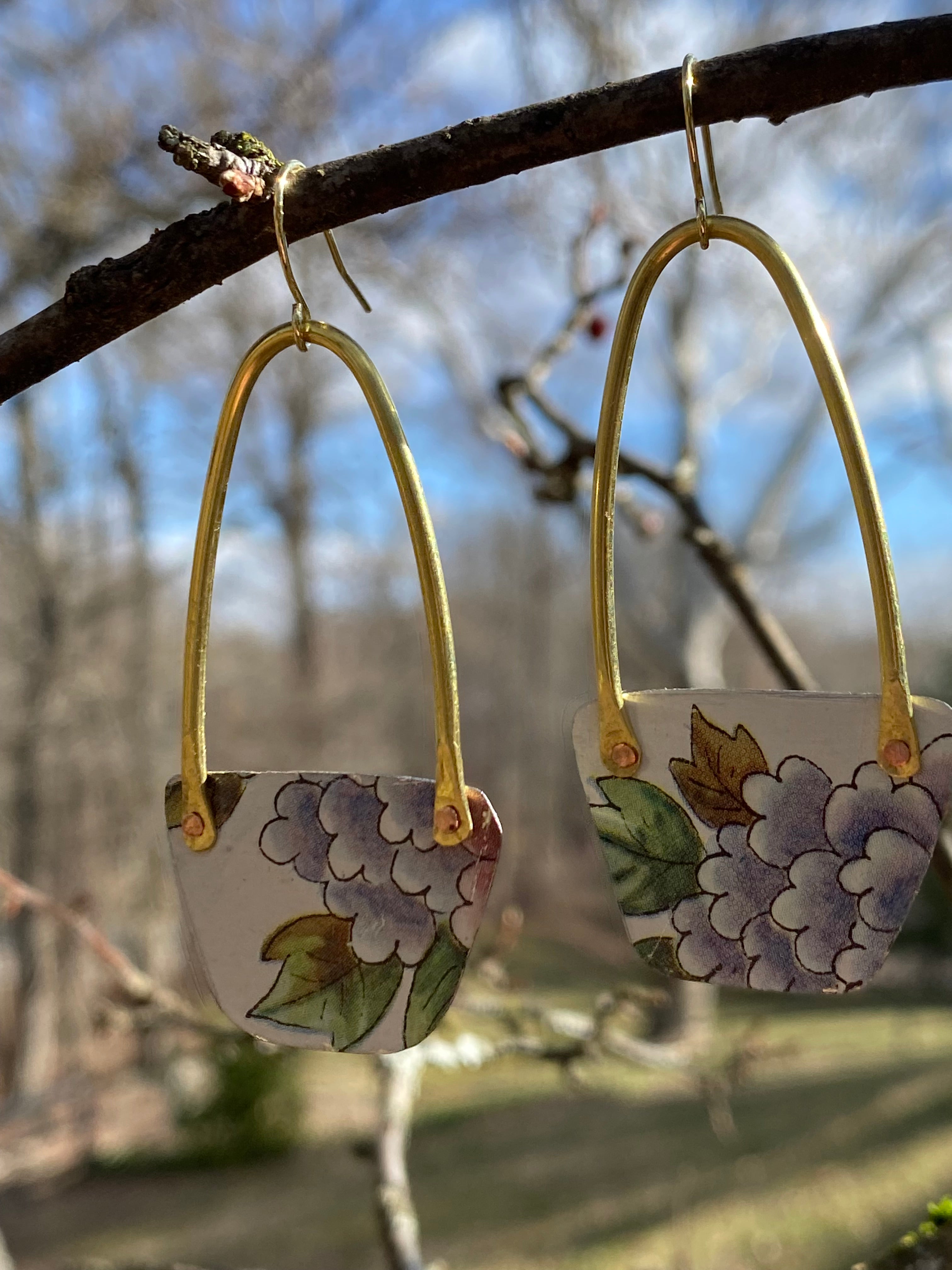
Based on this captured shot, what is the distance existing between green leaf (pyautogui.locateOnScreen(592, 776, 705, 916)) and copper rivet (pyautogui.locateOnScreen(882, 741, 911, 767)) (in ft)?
0.27

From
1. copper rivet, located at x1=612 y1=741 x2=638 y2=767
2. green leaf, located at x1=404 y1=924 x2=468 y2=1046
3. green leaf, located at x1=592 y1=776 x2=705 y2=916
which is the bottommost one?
green leaf, located at x1=404 y1=924 x2=468 y2=1046

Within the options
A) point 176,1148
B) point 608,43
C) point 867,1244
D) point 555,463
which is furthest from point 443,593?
point 176,1148

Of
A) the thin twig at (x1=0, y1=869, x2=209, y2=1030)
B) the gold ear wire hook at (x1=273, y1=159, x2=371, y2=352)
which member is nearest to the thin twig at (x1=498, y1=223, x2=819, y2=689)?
the gold ear wire hook at (x1=273, y1=159, x2=371, y2=352)

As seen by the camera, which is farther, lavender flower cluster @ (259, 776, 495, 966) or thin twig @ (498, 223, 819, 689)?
thin twig @ (498, 223, 819, 689)

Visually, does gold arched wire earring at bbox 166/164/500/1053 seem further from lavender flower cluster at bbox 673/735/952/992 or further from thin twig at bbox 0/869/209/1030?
thin twig at bbox 0/869/209/1030

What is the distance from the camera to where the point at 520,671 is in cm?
798

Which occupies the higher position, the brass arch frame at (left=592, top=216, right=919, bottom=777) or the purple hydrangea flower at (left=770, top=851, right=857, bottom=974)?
the brass arch frame at (left=592, top=216, right=919, bottom=777)

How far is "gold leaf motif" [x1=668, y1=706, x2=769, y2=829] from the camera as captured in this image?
431 mm

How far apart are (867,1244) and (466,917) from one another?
2.69 metres

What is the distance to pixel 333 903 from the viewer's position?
0.47 meters

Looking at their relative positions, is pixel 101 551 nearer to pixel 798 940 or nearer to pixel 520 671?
pixel 798 940

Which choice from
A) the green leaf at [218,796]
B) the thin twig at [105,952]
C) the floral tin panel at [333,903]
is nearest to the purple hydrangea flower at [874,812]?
the floral tin panel at [333,903]

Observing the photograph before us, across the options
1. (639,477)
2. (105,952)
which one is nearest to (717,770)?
(639,477)

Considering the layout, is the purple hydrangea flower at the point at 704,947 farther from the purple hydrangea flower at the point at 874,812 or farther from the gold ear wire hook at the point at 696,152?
the gold ear wire hook at the point at 696,152
